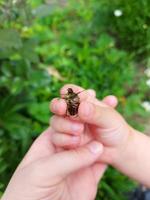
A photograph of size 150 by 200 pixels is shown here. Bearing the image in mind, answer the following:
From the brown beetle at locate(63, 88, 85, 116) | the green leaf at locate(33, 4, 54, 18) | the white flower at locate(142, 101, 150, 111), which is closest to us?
the brown beetle at locate(63, 88, 85, 116)

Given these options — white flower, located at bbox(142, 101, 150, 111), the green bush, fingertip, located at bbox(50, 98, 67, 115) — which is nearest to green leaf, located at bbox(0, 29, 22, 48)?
fingertip, located at bbox(50, 98, 67, 115)

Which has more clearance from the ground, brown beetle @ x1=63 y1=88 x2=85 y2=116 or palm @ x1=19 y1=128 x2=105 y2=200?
brown beetle @ x1=63 y1=88 x2=85 y2=116

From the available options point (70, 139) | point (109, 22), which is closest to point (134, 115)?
point (109, 22)

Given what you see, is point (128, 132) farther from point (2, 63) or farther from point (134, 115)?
point (134, 115)

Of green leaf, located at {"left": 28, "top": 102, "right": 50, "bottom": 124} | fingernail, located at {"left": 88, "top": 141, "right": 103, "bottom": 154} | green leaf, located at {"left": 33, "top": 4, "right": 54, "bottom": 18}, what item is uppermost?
green leaf, located at {"left": 33, "top": 4, "right": 54, "bottom": 18}

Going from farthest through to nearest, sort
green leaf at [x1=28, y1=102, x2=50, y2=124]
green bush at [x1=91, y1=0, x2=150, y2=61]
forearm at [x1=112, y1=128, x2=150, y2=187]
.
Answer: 1. green bush at [x1=91, y1=0, x2=150, y2=61]
2. green leaf at [x1=28, y1=102, x2=50, y2=124]
3. forearm at [x1=112, y1=128, x2=150, y2=187]

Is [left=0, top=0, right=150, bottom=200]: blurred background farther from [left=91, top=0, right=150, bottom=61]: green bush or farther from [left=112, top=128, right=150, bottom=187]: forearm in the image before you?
[left=112, top=128, right=150, bottom=187]: forearm

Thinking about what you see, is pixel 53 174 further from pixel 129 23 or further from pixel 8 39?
pixel 129 23

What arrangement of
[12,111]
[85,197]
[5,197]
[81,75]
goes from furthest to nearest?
Answer: 1. [81,75]
2. [12,111]
3. [85,197]
4. [5,197]
